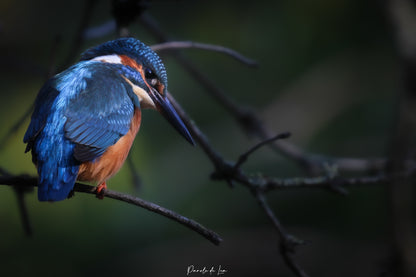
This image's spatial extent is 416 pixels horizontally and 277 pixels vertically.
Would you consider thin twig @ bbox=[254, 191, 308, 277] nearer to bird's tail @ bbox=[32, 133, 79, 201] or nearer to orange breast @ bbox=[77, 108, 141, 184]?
orange breast @ bbox=[77, 108, 141, 184]

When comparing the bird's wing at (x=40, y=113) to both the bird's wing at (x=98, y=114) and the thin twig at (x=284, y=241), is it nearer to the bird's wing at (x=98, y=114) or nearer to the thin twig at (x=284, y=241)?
the bird's wing at (x=98, y=114)

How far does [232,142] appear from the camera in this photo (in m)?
4.44

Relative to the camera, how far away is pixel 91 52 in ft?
6.98

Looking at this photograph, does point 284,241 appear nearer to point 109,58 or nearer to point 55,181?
point 55,181

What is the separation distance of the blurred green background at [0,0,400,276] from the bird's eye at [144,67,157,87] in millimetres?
1141

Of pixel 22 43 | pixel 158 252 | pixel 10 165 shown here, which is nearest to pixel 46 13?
pixel 22 43

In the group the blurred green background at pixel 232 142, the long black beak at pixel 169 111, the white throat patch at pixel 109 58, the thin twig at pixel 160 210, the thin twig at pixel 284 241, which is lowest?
the blurred green background at pixel 232 142

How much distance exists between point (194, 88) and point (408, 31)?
7.37 feet

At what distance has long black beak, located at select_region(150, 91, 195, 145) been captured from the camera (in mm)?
1894

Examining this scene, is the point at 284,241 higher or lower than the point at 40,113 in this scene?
lower

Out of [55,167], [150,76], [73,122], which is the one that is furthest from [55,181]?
[150,76]

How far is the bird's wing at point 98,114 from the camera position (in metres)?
1.69

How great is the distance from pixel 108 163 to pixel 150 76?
0.45m

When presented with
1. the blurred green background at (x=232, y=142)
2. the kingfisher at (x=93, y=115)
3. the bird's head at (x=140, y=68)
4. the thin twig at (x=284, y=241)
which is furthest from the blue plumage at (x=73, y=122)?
the blurred green background at (x=232, y=142)
